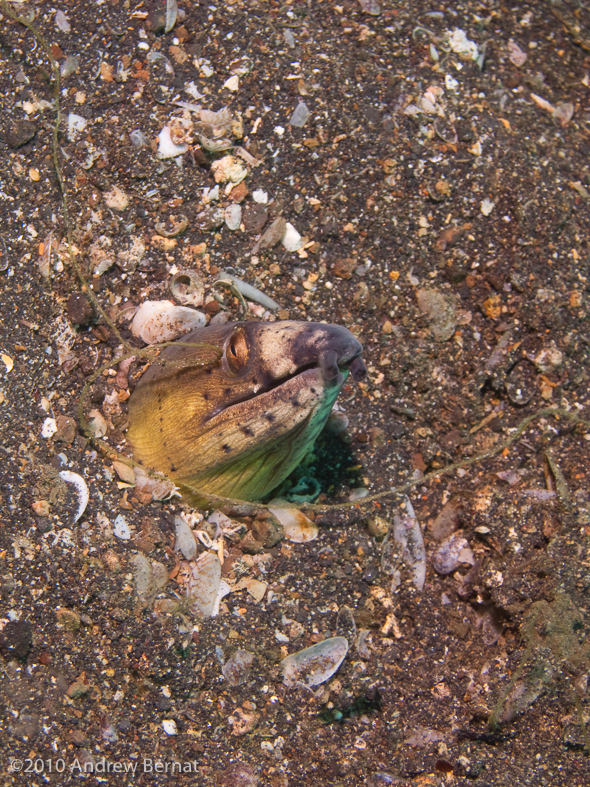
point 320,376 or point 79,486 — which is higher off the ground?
point 320,376

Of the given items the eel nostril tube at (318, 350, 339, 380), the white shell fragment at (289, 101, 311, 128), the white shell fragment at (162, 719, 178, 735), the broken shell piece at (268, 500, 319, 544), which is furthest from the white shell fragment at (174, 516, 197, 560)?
the white shell fragment at (289, 101, 311, 128)

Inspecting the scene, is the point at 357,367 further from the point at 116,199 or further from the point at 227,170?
the point at 116,199

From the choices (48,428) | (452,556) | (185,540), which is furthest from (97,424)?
(452,556)

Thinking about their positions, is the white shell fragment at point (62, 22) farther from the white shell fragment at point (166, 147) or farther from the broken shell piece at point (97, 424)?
the broken shell piece at point (97, 424)

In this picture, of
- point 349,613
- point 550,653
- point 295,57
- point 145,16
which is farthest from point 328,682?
point 145,16

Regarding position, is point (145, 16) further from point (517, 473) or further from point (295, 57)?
point (517, 473)
